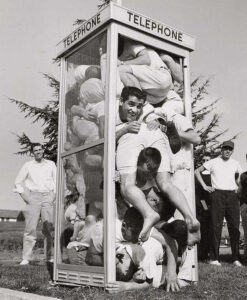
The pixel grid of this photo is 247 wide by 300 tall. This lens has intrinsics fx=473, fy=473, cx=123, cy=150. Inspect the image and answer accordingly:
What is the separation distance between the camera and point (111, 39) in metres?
5.04

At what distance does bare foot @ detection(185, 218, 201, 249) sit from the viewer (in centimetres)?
487

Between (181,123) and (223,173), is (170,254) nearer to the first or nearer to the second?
(181,123)

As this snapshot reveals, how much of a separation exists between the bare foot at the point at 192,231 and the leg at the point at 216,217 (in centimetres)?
262

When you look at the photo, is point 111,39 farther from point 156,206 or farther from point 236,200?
point 236,200

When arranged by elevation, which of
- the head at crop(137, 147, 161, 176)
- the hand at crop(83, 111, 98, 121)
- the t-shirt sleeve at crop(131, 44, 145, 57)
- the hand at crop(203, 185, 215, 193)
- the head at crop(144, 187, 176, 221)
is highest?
the t-shirt sleeve at crop(131, 44, 145, 57)

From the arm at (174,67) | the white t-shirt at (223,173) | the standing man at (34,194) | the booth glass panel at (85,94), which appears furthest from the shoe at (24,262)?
the arm at (174,67)

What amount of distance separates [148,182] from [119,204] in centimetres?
41

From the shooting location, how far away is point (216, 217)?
7.44 m

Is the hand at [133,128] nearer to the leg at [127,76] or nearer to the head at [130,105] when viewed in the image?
the head at [130,105]

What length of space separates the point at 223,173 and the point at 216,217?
0.71 metres

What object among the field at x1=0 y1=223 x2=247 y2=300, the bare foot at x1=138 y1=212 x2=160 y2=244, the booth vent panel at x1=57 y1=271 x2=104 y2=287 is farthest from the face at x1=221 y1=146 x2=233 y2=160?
the booth vent panel at x1=57 y1=271 x2=104 y2=287

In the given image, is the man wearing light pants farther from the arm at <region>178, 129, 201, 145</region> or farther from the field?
the field

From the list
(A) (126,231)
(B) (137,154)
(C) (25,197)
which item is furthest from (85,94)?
(C) (25,197)

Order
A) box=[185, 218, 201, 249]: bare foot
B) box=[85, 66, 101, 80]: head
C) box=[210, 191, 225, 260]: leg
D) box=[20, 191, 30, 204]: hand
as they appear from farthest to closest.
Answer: box=[20, 191, 30, 204]: hand < box=[210, 191, 225, 260]: leg < box=[85, 66, 101, 80]: head < box=[185, 218, 201, 249]: bare foot
